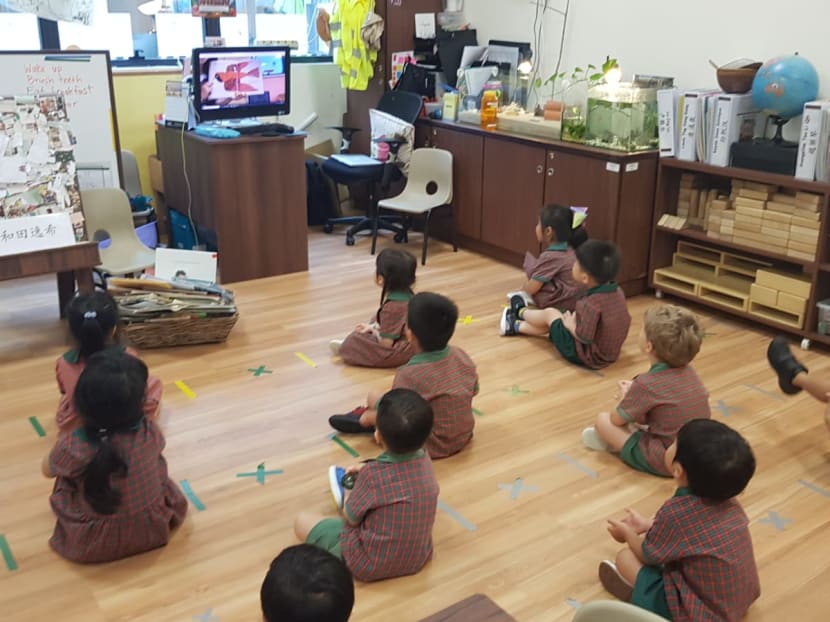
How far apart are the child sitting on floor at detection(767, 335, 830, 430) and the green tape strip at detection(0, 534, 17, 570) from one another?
9.47 feet

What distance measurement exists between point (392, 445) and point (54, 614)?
101 centimetres

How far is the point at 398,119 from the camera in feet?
19.1

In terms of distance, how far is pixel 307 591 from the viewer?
127 cm

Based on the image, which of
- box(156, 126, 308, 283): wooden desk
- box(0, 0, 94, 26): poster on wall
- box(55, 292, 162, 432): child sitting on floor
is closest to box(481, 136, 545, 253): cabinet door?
box(156, 126, 308, 283): wooden desk

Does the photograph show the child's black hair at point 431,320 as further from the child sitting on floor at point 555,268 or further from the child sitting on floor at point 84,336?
the child sitting on floor at point 555,268

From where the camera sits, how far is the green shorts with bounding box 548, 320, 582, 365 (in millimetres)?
3854

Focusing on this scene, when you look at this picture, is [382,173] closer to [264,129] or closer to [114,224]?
[264,129]

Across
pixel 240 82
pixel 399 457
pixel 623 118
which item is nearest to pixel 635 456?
pixel 399 457

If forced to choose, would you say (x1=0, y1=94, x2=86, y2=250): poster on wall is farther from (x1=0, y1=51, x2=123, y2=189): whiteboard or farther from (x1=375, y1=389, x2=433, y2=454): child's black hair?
(x1=375, y1=389, x2=433, y2=454): child's black hair

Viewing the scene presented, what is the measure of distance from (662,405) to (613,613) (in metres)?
1.66

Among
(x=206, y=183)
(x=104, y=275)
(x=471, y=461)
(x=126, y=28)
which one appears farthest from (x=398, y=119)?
(x=471, y=461)

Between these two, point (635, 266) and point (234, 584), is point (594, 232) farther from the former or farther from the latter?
point (234, 584)

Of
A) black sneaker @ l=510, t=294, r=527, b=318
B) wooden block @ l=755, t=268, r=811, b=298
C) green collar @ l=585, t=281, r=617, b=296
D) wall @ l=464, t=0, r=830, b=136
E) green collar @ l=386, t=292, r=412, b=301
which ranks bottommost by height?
black sneaker @ l=510, t=294, r=527, b=318

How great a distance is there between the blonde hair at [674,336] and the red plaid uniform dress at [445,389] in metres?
0.65
